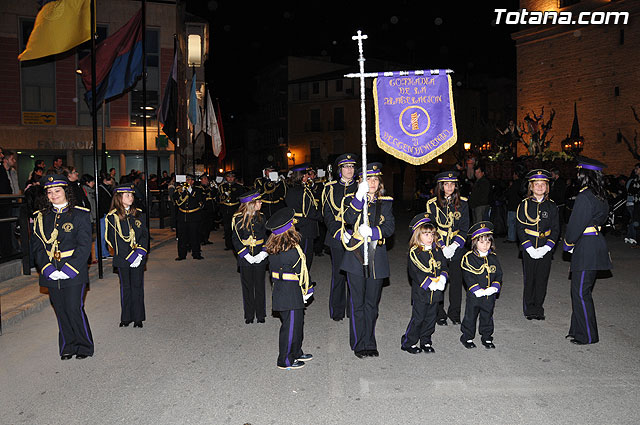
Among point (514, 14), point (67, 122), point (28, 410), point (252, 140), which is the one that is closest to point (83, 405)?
point (28, 410)

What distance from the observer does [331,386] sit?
532 cm

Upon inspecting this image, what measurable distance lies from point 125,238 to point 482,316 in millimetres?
4604

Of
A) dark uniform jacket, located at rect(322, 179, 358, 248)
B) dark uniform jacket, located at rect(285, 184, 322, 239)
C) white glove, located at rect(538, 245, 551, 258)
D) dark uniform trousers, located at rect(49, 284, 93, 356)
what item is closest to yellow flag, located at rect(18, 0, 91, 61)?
dark uniform jacket, located at rect(285, 184, 322, 239)

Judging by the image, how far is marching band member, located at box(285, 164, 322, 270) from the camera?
10.2m

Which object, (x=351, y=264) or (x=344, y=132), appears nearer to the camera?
(x=351, y=264)

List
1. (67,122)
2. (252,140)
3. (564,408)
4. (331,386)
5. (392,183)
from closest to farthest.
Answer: (564,408) → (331,386) → (67,122) → (392,183) → (252,140)

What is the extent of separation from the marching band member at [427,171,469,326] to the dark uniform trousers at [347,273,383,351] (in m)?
1.48

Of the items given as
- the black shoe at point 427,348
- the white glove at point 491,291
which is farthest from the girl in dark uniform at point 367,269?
the white glove at point 491,291

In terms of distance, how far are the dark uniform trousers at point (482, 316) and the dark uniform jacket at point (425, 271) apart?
1.31 ft

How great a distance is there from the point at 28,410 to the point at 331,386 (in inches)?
105

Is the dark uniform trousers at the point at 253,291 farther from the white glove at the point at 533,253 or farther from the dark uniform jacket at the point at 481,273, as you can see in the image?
the white glove at the point at 533,253

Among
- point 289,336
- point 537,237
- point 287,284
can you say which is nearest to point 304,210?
point 537,237

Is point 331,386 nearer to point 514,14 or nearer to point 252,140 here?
point 514,14

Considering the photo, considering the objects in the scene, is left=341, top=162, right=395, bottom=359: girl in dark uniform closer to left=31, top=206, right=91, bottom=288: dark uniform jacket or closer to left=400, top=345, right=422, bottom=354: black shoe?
left=400, top=345, right=422, bottom=354: black shoe
